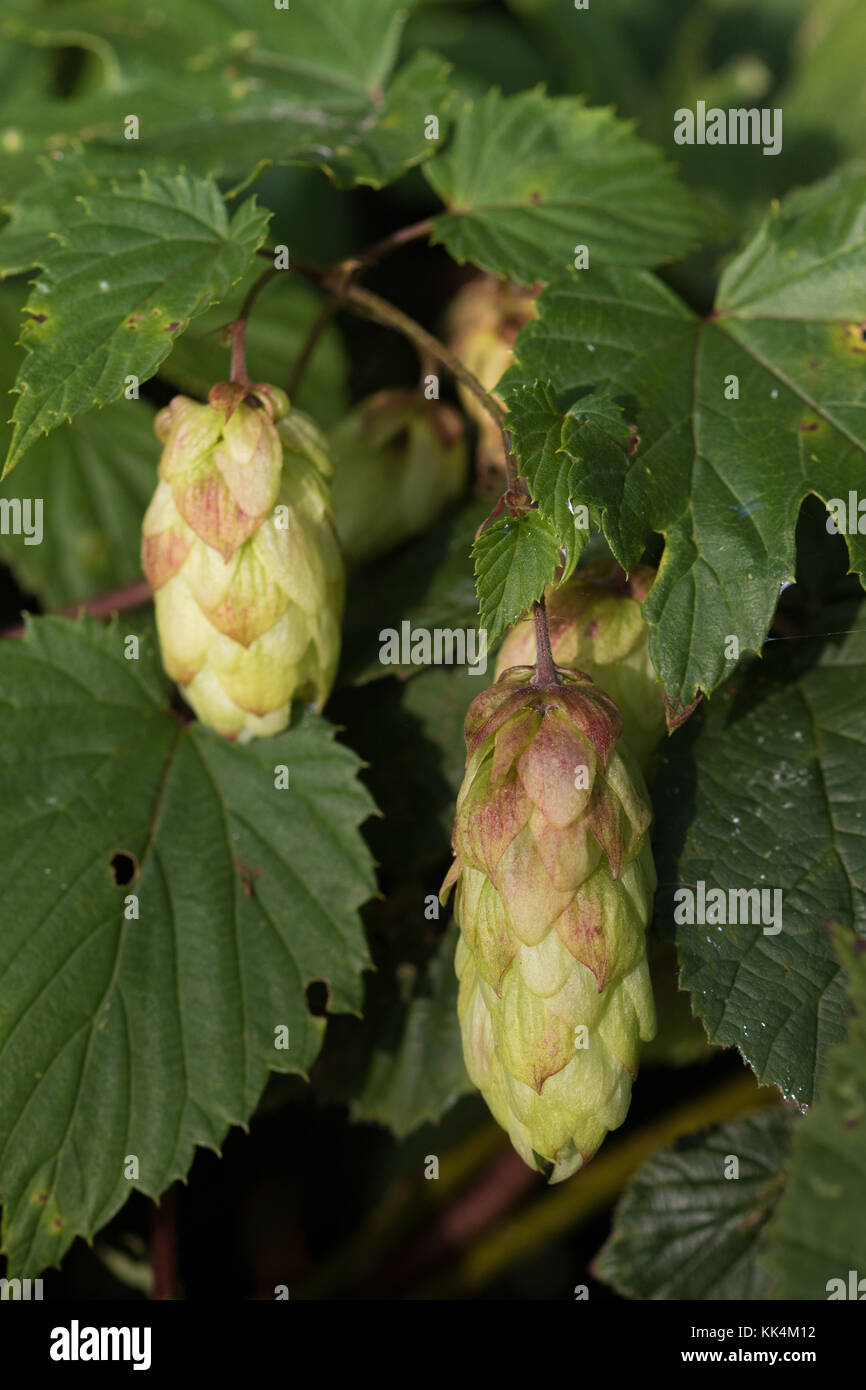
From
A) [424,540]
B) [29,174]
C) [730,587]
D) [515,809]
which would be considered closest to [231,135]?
[29,174]

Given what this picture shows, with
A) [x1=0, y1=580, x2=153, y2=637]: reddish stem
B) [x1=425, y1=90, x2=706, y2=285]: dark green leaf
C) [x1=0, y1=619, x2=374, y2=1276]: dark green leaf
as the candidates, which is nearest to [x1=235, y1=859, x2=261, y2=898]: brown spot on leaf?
[x1=0, y1=619, x2=374, y2=1276]: dark green leaf

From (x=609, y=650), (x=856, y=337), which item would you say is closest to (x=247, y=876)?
(x=609, y=650)

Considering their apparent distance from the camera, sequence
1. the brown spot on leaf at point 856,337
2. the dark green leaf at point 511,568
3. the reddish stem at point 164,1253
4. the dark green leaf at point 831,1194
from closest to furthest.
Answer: the dark green leaf at point 831,1194
the dark green leaf at point 511,568
the brown spot on leaf at point 856,337
the reddish stem at point 164,1253

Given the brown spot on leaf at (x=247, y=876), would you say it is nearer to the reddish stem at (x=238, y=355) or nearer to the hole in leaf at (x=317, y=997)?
the hole in leaf at (x=317, y=997)

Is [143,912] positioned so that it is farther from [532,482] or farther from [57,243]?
[57,243]

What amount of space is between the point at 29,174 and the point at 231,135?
0.29 meters

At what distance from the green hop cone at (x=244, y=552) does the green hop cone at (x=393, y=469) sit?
11.4 inches

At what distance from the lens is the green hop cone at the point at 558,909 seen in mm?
958

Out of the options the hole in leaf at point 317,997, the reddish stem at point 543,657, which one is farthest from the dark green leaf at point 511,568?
the hole in leaf at point 317,997

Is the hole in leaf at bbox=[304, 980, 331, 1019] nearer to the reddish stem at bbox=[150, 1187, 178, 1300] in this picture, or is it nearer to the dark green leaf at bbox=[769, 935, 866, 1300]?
the reddish stem at bbox=[150, 1187, 178, 1300]

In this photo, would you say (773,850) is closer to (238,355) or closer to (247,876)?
(247,876)

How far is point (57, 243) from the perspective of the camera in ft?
4.39

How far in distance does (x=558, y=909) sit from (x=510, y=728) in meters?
0.16

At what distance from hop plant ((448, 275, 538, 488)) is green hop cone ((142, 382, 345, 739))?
0.38 metres
